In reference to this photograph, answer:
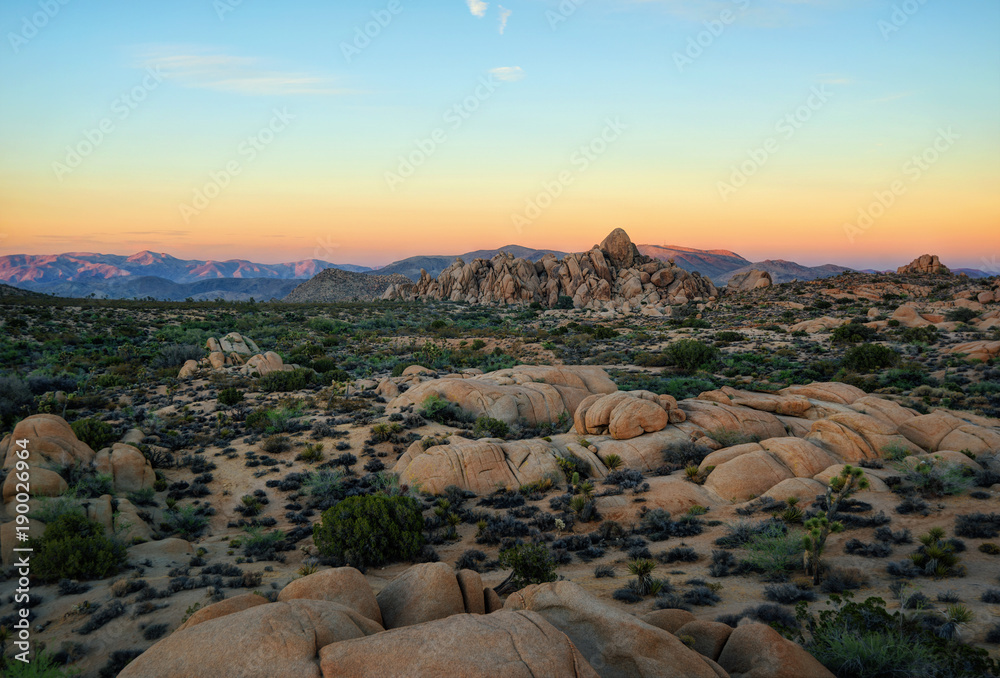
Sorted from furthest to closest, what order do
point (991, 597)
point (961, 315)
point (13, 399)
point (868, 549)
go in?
point (961, 315) < point (13, 399) < point (868, 549) < point (991, 597)

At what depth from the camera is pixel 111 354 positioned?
35656 mm

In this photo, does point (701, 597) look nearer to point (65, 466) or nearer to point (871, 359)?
point (65, 466)

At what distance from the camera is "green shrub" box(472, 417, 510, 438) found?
66.2ft

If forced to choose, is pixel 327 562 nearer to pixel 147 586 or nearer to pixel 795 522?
pixel 147 586

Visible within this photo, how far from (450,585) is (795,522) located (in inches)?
383

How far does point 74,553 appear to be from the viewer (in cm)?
995

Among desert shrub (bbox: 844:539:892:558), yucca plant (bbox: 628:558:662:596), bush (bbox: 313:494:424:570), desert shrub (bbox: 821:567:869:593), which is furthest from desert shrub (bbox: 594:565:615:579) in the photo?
desert shrub (bbox: 844:539:892:558)

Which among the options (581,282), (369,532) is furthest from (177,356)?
(581,282)

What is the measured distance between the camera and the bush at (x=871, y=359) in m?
28.7

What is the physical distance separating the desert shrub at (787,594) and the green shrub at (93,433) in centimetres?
2049

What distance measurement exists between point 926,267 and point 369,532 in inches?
3966

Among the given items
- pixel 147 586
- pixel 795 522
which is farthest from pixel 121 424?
pixel 795 522

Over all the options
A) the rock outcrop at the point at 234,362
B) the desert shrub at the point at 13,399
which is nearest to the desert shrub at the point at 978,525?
the rock outcrop at the point at 234,362

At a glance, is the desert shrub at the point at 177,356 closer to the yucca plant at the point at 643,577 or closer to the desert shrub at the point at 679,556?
the desert shrub at the point at 679,556
